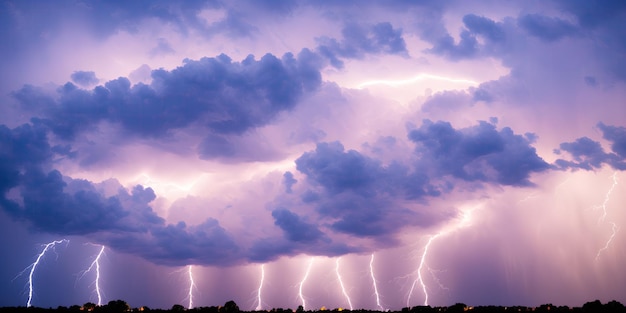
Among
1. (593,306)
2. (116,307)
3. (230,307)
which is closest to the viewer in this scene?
(593,306)

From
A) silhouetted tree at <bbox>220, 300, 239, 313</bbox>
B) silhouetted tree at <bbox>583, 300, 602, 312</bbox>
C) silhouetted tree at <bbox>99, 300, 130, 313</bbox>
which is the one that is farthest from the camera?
silhouetted tree at <bbox>220, 300, 239, 313</bbox>

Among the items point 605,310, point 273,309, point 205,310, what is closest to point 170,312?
point 205,310

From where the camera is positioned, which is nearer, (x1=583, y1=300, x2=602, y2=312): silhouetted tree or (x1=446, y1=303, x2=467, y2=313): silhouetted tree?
(x1=583, y1=300, x2=602, y2=312): silhouetted tree

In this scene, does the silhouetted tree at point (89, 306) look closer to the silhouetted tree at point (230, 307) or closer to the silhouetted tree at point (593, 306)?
the silhouetted tree at point (230, 307)

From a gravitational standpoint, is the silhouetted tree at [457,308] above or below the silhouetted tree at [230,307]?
below

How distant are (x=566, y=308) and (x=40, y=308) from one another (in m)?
50.4

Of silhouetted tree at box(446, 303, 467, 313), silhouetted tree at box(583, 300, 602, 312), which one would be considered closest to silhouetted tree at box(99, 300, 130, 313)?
silhouetted tree at box(446, 303, 467, 313)

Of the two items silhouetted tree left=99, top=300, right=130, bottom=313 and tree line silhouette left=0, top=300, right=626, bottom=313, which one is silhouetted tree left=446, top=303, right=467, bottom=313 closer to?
tree line silhouette left=0, top=300, right=626, bottom=313

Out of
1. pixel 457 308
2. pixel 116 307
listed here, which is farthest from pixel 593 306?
pixel 116 307

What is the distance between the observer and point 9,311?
1896 inches

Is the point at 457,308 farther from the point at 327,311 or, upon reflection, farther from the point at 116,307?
the point at 116,307

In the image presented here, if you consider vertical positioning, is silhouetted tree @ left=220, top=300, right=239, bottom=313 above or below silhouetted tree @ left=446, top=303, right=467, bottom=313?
above

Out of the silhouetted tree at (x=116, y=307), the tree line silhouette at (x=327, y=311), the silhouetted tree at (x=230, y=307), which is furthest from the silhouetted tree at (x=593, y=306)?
the silhouetted tree at (x=116, y=307)

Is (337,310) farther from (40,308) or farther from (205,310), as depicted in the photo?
(40,308)
